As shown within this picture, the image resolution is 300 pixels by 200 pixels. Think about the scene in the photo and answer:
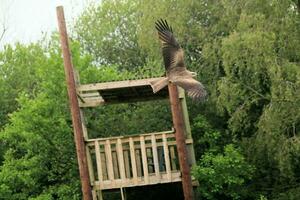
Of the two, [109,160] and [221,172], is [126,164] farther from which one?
[221,172]

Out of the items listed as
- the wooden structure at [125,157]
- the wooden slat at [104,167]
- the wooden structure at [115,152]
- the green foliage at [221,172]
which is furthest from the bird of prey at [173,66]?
the green foliage at [221,172]

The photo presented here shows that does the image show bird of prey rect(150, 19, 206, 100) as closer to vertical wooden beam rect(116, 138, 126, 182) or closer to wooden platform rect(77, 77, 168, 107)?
wooden platform rect(77, 77, 168, 107)

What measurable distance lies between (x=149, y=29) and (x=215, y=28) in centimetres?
159

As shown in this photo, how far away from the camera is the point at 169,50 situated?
8.29 m

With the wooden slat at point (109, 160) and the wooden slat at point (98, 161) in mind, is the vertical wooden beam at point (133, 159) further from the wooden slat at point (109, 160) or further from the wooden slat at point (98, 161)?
the wooden slat at point (98, 161)

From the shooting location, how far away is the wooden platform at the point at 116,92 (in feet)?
32.1

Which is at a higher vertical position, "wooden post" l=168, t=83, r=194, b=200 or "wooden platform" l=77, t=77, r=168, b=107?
"wooden platform" l=77, t=77, r=168, b=107

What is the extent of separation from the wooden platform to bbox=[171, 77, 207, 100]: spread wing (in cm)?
158

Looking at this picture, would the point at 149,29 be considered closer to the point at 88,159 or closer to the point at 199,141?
the point at 199,141

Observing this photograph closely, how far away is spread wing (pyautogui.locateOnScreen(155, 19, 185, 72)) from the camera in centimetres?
819

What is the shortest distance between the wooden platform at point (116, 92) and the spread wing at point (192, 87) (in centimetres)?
158

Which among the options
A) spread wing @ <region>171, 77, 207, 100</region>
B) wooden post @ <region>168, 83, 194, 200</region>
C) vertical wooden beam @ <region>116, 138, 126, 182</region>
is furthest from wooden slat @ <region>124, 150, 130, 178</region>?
spread wing @ <region>171, 77, 207, 100</region>

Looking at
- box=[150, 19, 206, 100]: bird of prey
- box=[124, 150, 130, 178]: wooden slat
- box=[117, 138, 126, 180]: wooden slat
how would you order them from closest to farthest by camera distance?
box=[150, 19, 206, 100]: bird of prey, box=[117, 138, 126, 180]: wooden slat, box=[124, 150, 130, 178]: wooden slat

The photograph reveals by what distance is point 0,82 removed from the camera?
15.3 metres
